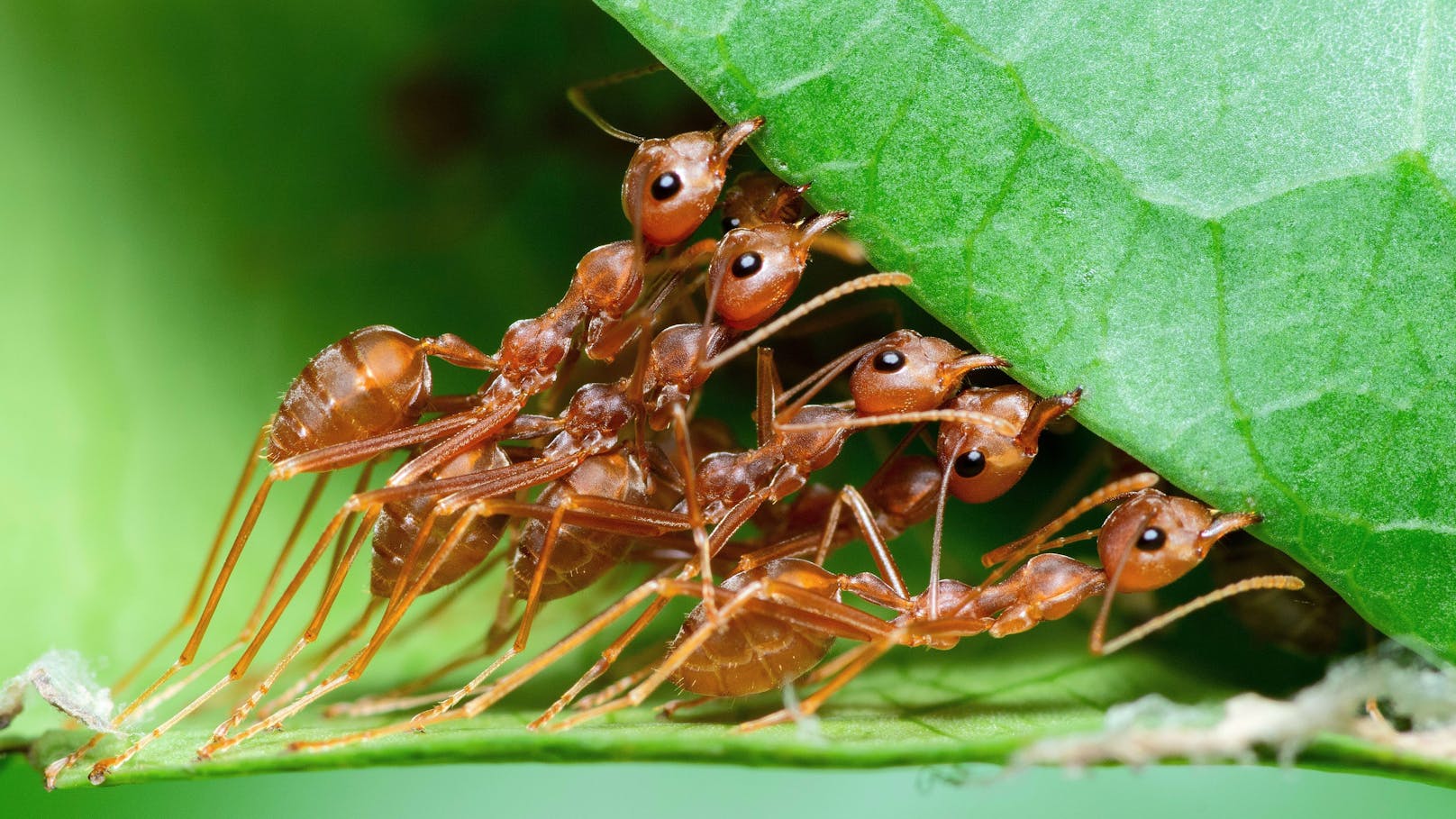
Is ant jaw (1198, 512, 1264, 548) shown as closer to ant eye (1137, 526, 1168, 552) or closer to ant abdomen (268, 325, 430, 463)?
ant eye (1137, 526, 1168, 552)

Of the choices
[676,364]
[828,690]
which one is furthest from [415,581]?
[828,690]

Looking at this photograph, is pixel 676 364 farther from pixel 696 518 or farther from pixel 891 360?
pixel 891 360

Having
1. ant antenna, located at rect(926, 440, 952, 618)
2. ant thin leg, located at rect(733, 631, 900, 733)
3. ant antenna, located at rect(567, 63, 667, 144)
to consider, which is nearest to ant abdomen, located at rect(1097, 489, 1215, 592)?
ant antenna, located at rect(926, 440, 952, 618)

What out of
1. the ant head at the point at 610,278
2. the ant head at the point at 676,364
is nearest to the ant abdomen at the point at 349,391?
the ant head at the point at 610,278

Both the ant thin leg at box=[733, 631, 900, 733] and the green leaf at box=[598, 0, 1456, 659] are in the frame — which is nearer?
the green leaf at box=[598, 0, 1456, 659]

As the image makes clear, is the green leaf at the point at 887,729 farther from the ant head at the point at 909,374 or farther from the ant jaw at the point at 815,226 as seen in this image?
the ant jaw at the point at 815,226

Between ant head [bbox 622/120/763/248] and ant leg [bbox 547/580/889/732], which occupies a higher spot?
ant head [bbox 622/120/763/248]
